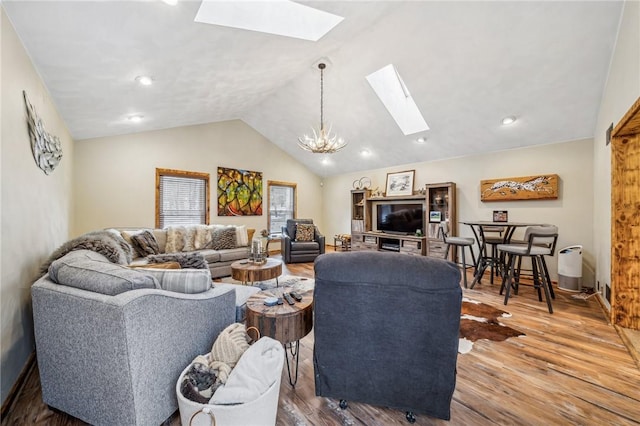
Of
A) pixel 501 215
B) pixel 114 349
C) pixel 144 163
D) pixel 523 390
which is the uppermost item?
pixel 144 163

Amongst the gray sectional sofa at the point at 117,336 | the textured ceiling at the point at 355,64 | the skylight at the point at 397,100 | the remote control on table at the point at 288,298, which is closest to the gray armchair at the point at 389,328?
the remote control on table at the point at 288,298

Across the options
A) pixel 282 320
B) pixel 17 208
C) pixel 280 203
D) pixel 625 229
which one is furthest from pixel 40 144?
pixel 625 229

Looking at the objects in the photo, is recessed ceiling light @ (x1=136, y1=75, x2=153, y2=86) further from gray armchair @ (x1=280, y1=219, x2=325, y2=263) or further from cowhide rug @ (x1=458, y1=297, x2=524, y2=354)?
cowhide rug @ (x1=458, y1=297, x2=524, y2=354)

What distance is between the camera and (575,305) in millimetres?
3217

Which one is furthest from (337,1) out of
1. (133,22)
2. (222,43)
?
(133,22)

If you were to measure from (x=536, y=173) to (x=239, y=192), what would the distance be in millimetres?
5837

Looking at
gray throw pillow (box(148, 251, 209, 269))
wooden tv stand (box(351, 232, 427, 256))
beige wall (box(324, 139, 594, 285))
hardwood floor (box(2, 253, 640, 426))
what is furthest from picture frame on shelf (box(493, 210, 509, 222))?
gray throw pillow (box(148, 251, 209, 269))

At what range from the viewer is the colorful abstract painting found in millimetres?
5926

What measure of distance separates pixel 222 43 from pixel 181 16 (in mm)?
612

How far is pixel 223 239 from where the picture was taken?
4719 mm

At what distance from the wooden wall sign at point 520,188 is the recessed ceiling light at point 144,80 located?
5398mm

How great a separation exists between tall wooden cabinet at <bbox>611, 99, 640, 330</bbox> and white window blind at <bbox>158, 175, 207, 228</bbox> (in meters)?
6.27

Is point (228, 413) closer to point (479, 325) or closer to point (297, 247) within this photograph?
point (479, 325)

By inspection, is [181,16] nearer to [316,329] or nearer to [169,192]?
[316,329]
